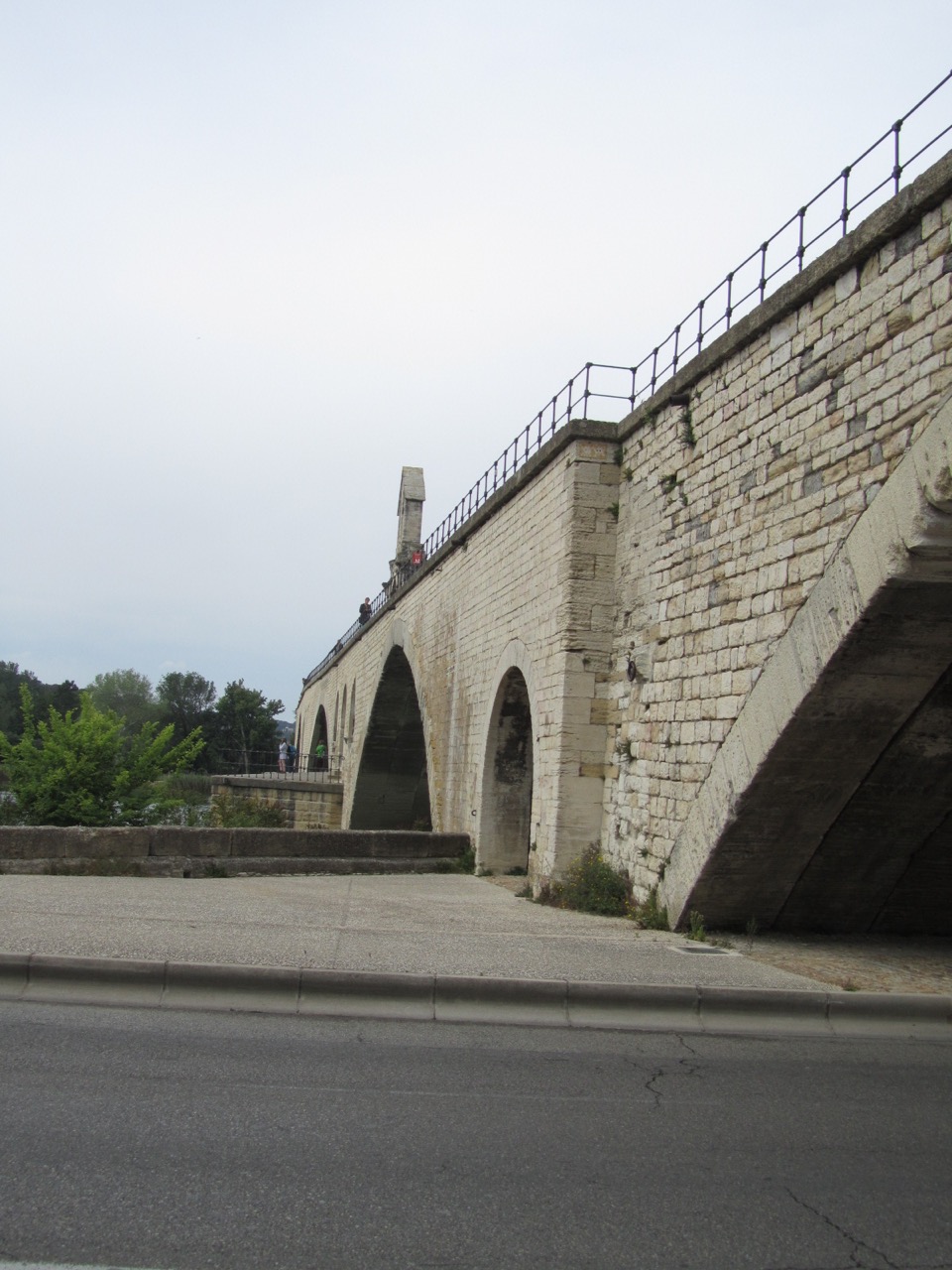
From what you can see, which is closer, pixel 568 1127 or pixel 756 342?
pixel 568 1127

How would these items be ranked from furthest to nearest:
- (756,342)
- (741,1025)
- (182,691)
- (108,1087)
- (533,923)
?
(182,691) → (533,923) → (756,342) → (741,1025) → (108,1087)

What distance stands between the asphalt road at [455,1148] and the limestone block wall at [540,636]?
5.18m

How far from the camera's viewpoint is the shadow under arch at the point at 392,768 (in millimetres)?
25859

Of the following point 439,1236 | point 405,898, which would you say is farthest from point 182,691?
point 439,1236

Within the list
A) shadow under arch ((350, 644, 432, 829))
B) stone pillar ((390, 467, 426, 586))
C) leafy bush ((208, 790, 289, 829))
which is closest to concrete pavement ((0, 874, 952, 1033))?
leafy bush ((208, 790, 289, 829))

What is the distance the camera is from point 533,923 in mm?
8445

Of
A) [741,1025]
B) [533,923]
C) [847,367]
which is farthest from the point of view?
[533,923]

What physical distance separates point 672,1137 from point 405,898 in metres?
6.38

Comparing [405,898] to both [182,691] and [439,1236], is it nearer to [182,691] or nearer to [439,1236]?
[439,1236]

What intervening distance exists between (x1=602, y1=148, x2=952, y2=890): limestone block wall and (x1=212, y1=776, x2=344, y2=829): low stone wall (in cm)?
1810

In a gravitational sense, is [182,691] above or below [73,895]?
above

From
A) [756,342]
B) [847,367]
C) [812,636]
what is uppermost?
[756,342]

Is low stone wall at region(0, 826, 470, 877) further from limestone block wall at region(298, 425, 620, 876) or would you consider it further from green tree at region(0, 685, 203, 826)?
green tree at region(0, 685, 203, 826)

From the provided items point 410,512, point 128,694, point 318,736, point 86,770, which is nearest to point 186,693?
point 128,694
